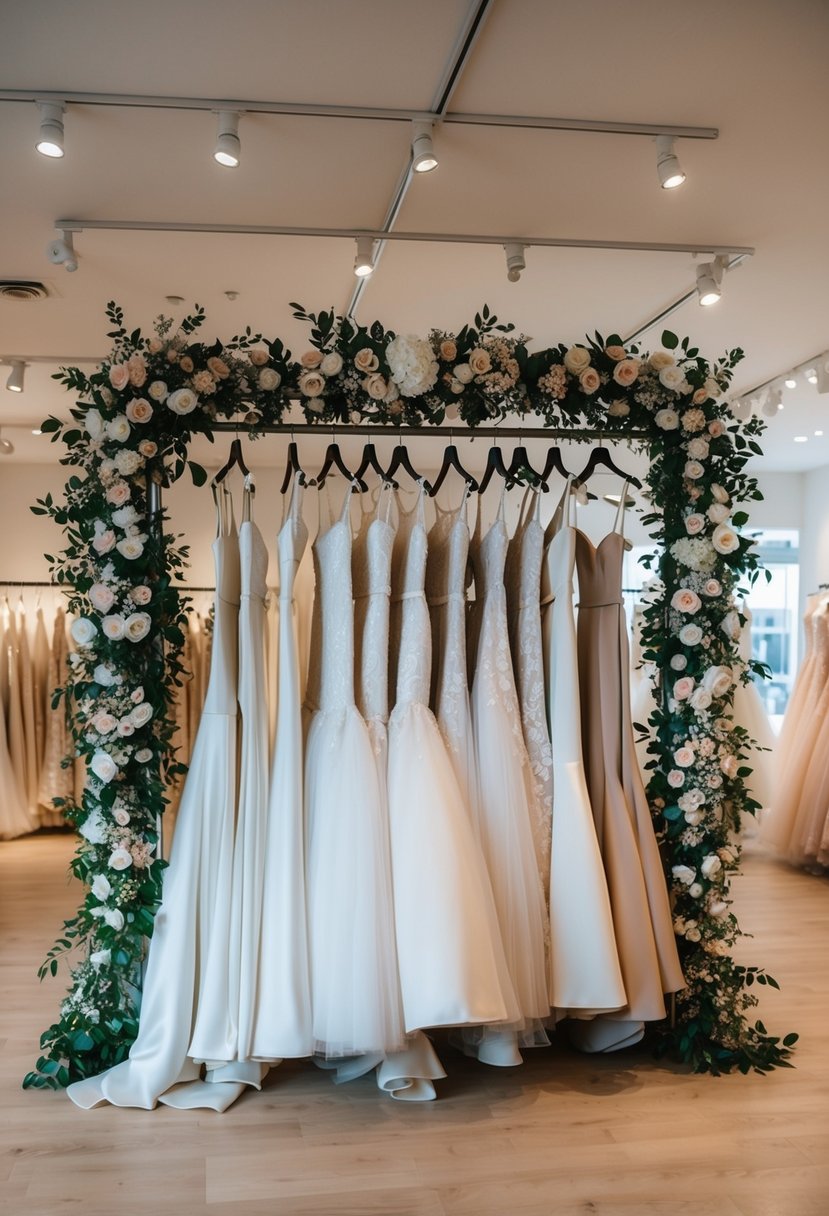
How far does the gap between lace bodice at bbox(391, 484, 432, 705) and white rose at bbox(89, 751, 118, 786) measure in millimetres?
865

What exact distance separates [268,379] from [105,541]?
2.35ft

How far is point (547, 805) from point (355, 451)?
4564 mm

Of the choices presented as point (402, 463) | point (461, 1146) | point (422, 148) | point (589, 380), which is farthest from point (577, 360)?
point (461, 1146)

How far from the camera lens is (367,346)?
3334 mm

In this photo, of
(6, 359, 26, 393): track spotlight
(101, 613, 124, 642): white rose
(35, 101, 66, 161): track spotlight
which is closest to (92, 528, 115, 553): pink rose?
(101, 613, 124, 642): white rose

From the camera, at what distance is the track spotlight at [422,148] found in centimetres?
319

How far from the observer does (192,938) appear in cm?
307

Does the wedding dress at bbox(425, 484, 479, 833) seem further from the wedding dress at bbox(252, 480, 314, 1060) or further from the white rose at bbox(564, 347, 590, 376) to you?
the white rose at bbox(564, 347, 590, 376)

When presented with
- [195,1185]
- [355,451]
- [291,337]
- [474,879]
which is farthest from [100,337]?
[195,1185]

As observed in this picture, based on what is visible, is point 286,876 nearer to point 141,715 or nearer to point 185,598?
point 141,715

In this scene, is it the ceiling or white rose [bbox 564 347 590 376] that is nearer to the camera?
the ceiling

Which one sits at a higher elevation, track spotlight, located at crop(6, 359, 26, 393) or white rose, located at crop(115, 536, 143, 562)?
track spotlight, located at crop(6, 359, 26, 393)

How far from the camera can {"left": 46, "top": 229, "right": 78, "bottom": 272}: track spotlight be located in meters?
3.88

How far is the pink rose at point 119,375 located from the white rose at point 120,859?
4.55 feet
